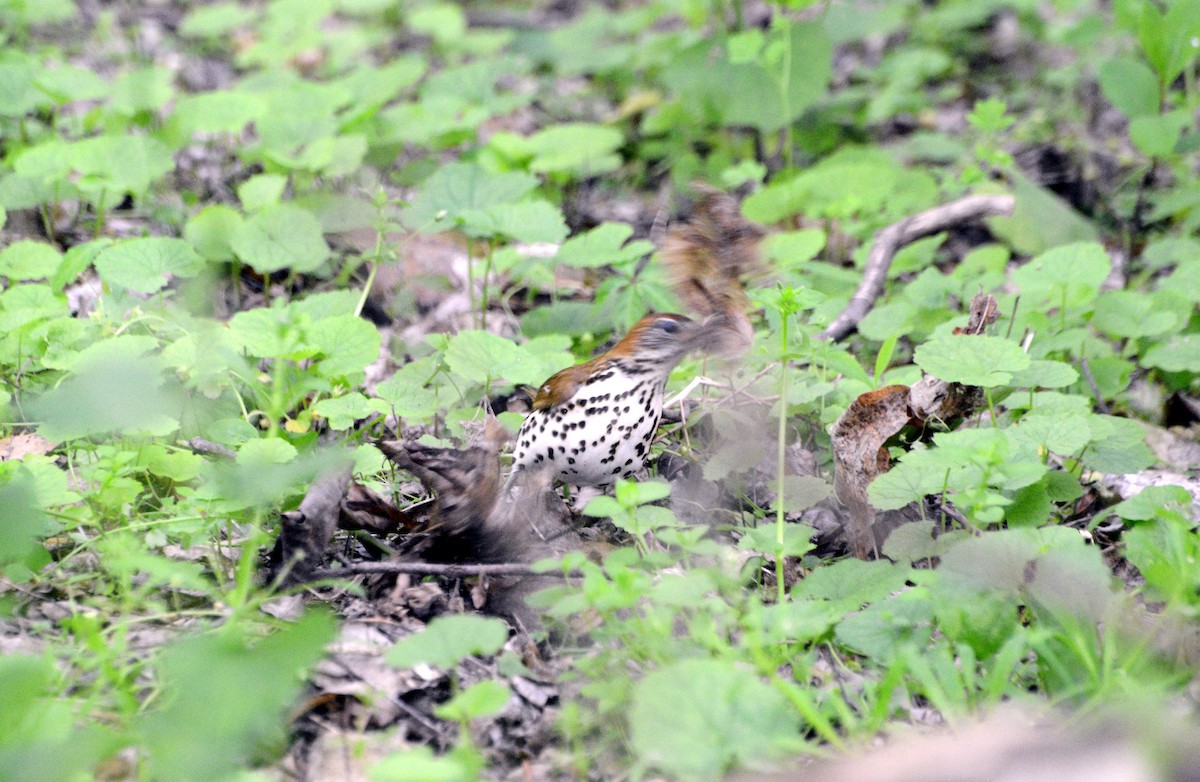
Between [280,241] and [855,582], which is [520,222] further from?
[855,582]

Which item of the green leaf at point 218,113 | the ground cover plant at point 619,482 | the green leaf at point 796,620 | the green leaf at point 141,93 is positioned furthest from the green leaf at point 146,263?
the green leaf at point 796,620

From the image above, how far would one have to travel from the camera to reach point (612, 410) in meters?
3.11

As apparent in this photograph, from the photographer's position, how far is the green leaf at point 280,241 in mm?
4250

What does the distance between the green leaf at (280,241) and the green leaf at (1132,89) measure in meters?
3.79

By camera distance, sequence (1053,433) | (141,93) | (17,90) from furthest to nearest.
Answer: (141,93) < (17,90) < (1053,433)

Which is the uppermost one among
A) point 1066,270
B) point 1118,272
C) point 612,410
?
point 1066,270

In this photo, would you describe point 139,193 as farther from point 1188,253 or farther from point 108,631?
point 1188,253

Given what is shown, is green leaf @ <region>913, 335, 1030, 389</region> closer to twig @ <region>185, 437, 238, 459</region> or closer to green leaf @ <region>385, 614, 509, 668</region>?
green leaf @ <region>385, 614, 509, 668</region>

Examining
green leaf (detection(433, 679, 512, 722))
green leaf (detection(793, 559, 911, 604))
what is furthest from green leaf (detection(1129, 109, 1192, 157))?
green leaf (detection(433, 679, 512, 722))

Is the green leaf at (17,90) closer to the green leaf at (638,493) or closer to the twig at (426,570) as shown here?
the twig at (426,570)

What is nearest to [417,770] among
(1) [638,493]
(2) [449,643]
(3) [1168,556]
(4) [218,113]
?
(2) [449,643]

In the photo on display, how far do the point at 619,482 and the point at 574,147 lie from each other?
342cm

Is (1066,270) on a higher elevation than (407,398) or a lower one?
higher

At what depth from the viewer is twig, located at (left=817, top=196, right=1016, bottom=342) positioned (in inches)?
182
